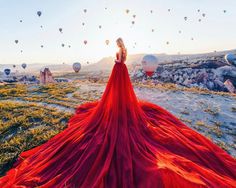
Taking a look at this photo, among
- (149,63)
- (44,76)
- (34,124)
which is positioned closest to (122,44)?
(34,124)

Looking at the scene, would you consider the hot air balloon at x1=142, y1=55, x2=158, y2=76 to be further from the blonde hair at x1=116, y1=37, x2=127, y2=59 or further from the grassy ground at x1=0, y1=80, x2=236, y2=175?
the blonde hair at x1=116, y1=37, x2=127, y2=59

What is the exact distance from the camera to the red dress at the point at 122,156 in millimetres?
5891

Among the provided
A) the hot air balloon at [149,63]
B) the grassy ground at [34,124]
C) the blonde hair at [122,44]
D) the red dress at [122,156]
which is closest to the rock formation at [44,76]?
the hot air balloon at [149,63]

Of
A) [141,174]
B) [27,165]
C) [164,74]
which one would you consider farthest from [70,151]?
[164,74]

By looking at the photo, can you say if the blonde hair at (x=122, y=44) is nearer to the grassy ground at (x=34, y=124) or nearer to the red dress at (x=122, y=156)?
the red dress at (x=122, y=156)

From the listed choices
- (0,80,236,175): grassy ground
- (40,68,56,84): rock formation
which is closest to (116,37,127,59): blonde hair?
(0,80,236,175): grassy ground

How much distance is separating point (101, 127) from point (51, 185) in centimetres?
226

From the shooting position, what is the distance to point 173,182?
5340 millimetres

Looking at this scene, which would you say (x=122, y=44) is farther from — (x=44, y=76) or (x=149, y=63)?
(x=44, y=76)

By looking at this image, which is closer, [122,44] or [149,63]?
[122,44]

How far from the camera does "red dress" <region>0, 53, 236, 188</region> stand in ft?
19.3

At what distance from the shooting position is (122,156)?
6.62 meters

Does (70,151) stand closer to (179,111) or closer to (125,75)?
(125,75)

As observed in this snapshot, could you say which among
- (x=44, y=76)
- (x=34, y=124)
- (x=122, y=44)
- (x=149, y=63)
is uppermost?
(x=122, y=44)
